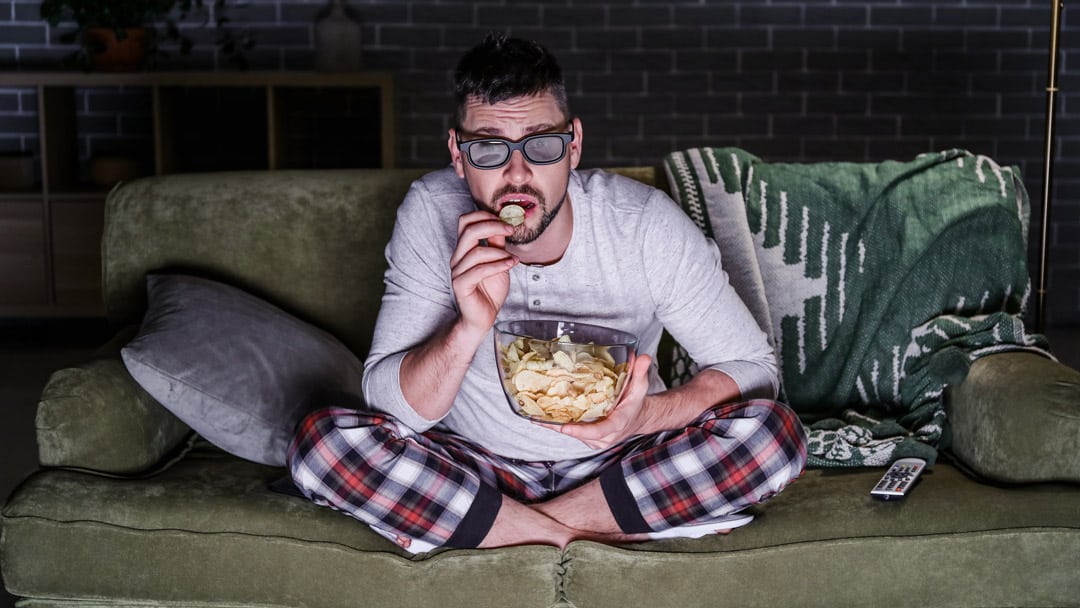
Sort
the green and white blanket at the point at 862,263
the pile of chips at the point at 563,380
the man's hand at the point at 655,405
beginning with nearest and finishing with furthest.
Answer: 1. the pile of chips at the point at 563,380
2. the man's hand at the point at 655,405
3. the green and white blanket at the point at 862,263

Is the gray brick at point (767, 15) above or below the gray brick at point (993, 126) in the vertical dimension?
above

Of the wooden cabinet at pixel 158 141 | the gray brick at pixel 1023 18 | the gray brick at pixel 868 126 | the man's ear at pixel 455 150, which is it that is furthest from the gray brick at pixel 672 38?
the man's ear at pixel 455 150

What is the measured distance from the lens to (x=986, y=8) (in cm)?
468

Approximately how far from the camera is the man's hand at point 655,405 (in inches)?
65.0

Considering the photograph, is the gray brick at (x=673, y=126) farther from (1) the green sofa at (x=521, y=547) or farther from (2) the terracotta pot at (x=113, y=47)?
(1) the green sofa at (x=521, y=547)

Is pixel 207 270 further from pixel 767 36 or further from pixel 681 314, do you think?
pixel 767 36

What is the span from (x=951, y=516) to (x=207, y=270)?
150 cm

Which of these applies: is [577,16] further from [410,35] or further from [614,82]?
[410,35]

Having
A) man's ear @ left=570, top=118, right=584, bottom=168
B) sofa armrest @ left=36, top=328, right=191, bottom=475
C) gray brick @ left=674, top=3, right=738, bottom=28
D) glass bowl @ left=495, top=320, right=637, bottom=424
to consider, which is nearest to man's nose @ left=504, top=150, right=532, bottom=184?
man's ear @ left=570, top=118, right=584, bottom=168

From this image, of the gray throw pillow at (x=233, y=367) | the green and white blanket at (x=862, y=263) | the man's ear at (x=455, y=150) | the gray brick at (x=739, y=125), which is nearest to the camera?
the man's ear at (x=455, y=150)

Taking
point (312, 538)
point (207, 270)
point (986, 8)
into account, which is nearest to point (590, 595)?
point (312, 538)

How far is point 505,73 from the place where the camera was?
6.06 feet

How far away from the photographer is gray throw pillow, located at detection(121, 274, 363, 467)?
2021 mm

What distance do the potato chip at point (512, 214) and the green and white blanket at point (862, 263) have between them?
0.63 meters
